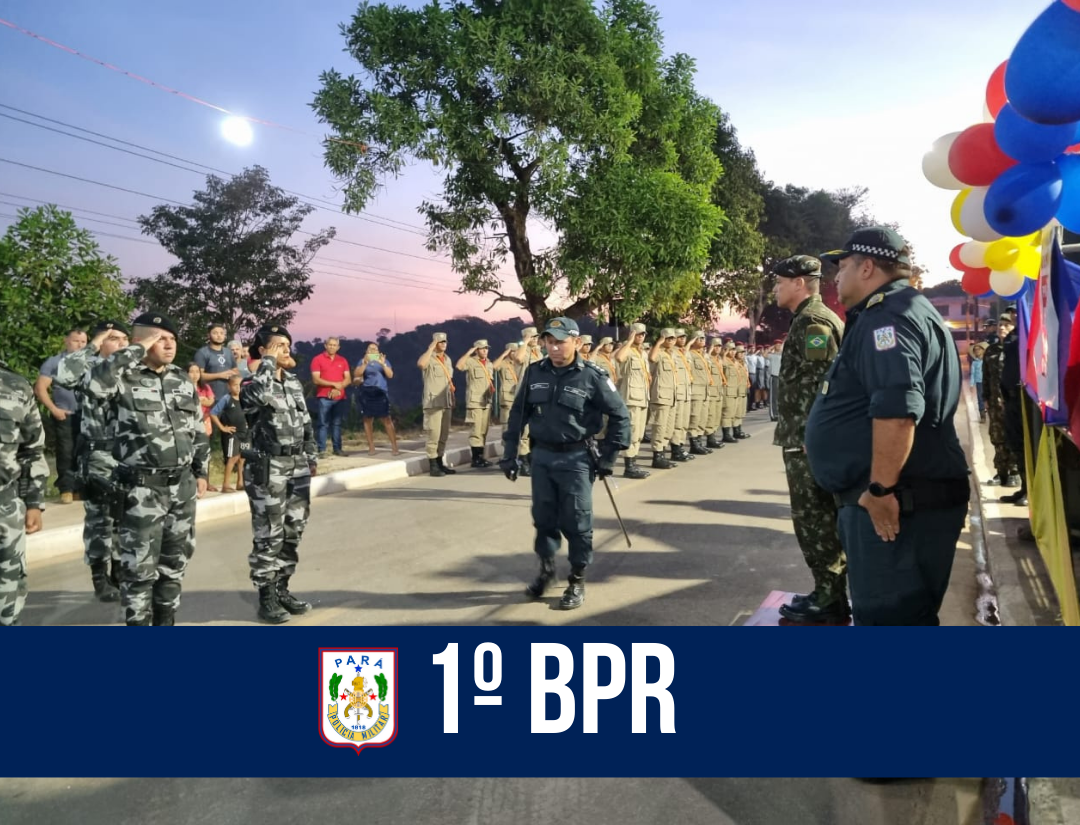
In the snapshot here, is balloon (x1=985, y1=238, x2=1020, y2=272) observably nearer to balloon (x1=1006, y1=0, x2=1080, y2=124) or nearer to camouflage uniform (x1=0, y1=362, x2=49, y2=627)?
balloon (x1=1006, y1=0, x2=1080, y2=124)

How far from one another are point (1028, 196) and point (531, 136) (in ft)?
46.6

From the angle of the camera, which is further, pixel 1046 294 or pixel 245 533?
pixel 245 533

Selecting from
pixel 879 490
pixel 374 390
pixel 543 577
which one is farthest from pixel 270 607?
pixel 374 390

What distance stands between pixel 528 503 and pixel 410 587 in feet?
10.5

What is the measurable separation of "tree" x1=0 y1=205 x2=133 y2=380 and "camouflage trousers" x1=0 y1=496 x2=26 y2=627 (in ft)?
18.1

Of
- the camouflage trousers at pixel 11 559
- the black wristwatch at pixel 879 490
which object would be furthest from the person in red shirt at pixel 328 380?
the black wristwatch at pixel 879 490

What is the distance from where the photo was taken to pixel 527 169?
55.3ft

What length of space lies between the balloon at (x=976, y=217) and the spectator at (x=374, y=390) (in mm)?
9385

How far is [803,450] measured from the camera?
4.21 metres

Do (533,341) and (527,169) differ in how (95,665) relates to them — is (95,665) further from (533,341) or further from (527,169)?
(527,169)

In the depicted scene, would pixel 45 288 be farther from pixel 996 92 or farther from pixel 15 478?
pixel 996 92

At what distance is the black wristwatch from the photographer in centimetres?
270

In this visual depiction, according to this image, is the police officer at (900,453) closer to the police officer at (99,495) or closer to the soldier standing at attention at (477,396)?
the police officer at (99,495)

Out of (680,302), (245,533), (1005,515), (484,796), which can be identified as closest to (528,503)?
(245,533)
